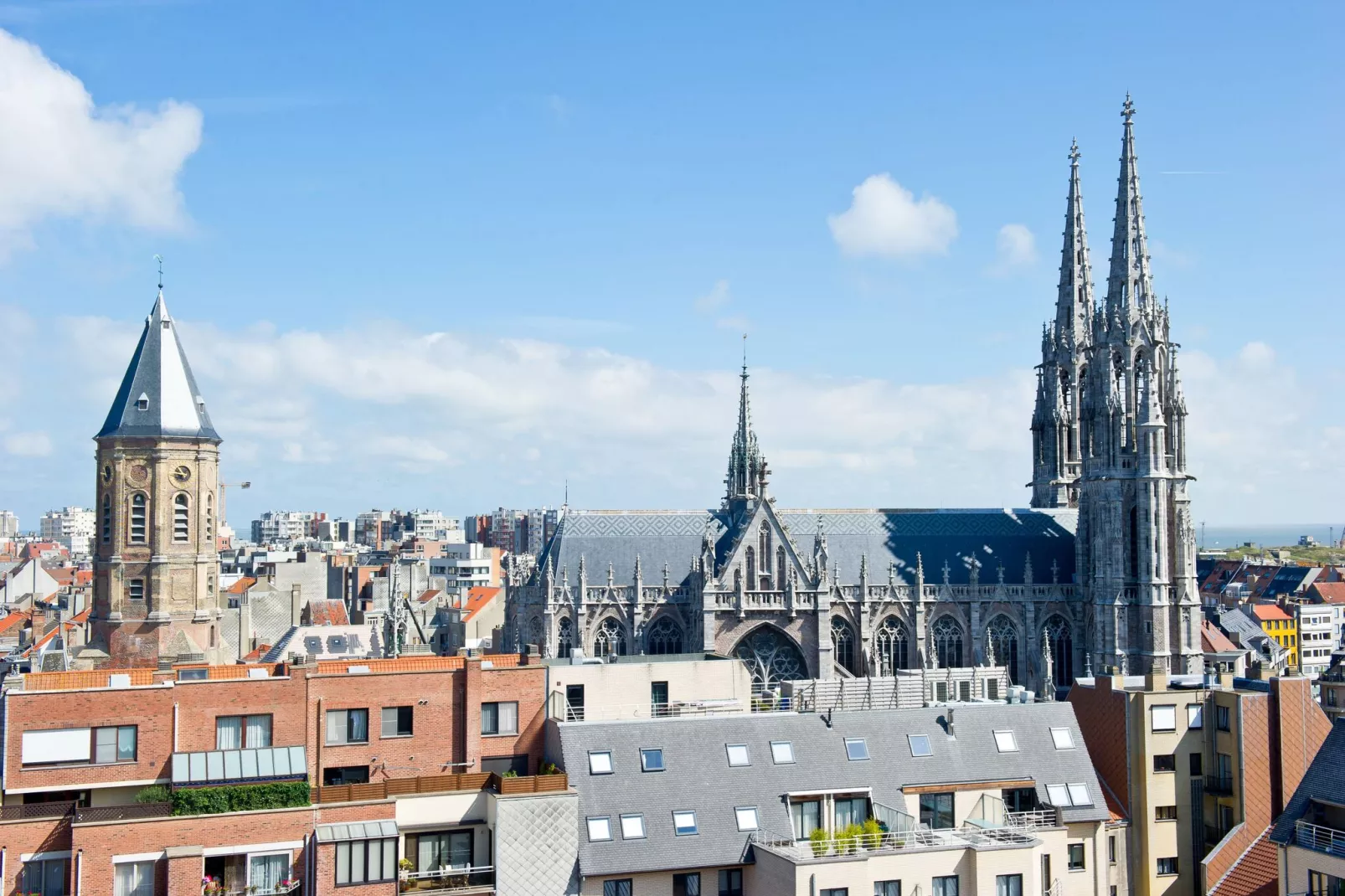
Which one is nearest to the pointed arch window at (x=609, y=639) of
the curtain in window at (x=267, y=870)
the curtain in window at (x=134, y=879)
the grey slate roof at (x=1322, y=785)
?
the grey slate roof at (x=1322, y=785)

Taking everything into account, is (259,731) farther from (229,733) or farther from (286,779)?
(286,779)

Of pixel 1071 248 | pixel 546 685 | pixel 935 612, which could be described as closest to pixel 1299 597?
pixel 1071 248

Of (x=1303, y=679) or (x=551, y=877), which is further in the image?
(x=1303, y=679)

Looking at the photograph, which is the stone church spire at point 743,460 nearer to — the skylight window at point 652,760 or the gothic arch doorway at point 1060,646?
the gothic arch doorway at point 1060,646

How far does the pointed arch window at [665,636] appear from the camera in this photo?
268 feet

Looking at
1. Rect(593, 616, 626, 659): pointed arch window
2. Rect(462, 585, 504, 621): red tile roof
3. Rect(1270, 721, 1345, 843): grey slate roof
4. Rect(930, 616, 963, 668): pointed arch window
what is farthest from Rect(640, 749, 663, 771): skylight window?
Rect(462, 585, 504, 621): red tile roof

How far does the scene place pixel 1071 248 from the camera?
98312mm

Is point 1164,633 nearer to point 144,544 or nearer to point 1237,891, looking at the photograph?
point 1237,891

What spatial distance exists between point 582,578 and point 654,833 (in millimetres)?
40563

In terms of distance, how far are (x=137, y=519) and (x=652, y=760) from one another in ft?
155

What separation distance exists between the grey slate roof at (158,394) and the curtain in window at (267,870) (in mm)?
45296

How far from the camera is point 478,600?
121 m

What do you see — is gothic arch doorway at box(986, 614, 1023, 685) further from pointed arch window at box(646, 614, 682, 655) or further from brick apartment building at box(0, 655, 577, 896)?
brick apartment building at box(0, 655, 577, 896)

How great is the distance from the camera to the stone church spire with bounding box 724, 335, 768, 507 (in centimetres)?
9066
